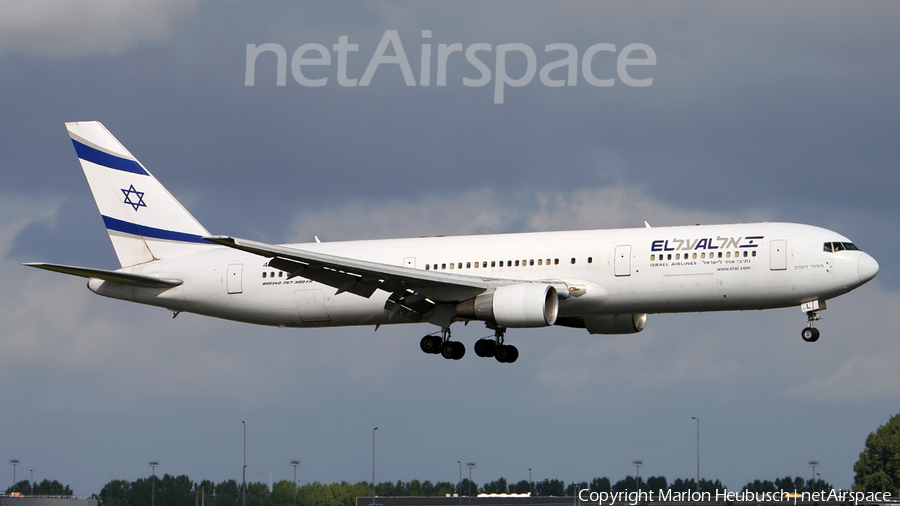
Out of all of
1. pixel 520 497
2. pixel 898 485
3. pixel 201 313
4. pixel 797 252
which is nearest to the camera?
pixel 797 252

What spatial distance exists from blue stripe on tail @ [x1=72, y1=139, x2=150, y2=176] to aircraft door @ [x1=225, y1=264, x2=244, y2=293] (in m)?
9.04

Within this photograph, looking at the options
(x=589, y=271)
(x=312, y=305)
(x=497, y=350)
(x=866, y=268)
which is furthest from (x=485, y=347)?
(x=866, y=268)

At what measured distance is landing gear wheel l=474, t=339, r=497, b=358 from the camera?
5009 centimetres

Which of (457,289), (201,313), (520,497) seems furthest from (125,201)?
(520,497)

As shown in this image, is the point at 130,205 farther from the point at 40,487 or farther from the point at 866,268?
the point at 40,487

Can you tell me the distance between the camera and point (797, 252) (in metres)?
42.8

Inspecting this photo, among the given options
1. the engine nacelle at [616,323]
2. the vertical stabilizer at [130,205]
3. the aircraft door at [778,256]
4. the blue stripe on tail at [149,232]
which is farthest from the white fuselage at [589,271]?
the engine nacelle at [616,323]

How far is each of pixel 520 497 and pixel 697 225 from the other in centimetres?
5955

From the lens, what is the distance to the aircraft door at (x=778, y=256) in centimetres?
4278

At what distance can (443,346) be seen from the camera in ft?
164

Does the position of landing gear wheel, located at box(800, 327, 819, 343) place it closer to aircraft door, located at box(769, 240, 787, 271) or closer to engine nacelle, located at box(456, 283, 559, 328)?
aircraft door, located at box(769, 240, 787, 271)

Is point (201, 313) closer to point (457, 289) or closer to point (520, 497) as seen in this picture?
point (457, 289)

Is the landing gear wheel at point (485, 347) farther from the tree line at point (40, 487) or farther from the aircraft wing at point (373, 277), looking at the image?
the tree line at point (40, 487)

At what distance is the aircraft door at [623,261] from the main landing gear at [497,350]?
23.2 feet
